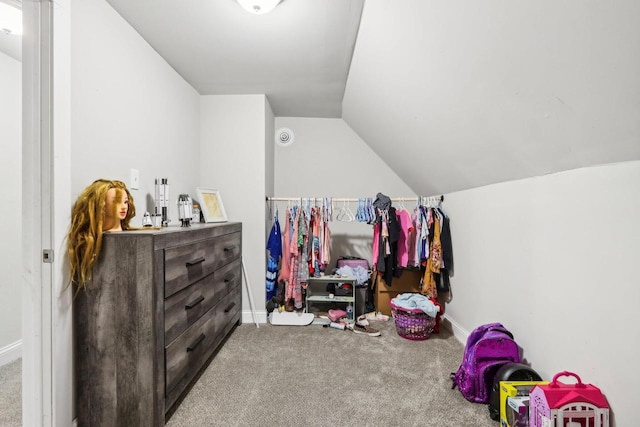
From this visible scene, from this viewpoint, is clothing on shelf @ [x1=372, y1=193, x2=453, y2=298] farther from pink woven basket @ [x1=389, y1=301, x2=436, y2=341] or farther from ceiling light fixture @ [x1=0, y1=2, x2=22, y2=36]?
ceiling light fixture @ [x1=0, y1=2, x2=22, y2=36]

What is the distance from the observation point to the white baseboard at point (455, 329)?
102 inches

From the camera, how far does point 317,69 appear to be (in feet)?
8.48

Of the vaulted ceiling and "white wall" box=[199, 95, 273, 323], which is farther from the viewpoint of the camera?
"white wall" box=[199, 95, 273, 323]

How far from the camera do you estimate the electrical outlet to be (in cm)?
199

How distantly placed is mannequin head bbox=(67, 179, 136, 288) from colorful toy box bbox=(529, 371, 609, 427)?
211cm

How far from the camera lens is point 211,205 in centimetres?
281

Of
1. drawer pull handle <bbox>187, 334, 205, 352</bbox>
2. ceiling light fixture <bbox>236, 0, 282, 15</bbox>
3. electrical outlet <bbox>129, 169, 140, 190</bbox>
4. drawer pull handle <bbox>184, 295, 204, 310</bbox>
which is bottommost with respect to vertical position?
drawer pull handle <bbox>187, 334, 205, 352</bbox>

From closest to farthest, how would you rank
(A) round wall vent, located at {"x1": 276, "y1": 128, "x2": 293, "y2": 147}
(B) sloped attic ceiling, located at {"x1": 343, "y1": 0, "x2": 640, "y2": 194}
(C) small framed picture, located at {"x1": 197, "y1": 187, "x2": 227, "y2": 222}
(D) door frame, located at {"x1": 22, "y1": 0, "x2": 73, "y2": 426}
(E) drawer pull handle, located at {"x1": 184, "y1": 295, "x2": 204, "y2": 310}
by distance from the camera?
1. (B) sloped attic ceiling, located at {"x1": 343, "y1": 0, "x2": 640, "y2": 194}
2. (D) door frame, located at {"x1": 22, "y1": 0, "x2": 73, "y2": 426}
3. (E) drawer pull handle, located at {"x1": 184, "y1": 295, "x2": 204, "y2": 310}
4. (C) small framed picture, located at {"x1": 197, "y1": 187, "x2": 227, "y2": 222}
5. (A) round wall vent, located at {"x1": 276, "y1": 128, "x2": 293, "y2": 147}

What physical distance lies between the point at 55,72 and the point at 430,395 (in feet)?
8.47

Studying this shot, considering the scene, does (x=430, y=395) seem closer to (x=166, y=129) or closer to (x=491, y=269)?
(x=491, y=269)

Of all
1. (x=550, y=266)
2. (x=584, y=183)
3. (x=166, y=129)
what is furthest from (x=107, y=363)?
(x=584, y=183)

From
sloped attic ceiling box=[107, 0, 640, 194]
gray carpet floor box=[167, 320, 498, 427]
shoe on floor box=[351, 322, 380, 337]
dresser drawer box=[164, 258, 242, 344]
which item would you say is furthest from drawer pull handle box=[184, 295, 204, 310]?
sloped attic ceiling box=[107, 0, 640, 194]

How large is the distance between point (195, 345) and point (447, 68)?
2.21m

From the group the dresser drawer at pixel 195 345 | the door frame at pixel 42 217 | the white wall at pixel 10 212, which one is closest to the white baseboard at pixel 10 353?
the white wall at pixel 10 212
